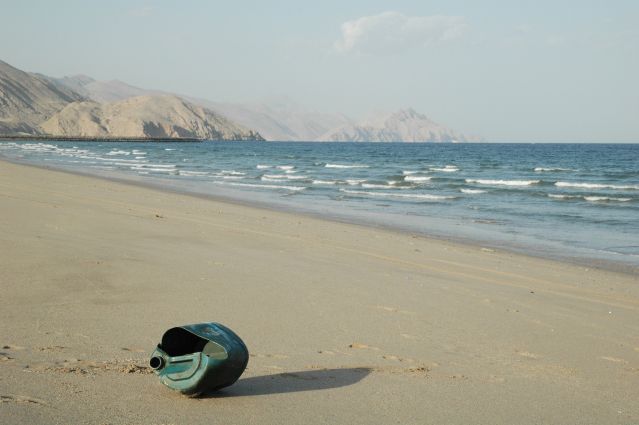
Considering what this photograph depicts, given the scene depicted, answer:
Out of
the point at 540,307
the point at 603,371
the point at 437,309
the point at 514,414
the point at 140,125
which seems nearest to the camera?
the point at 514,414

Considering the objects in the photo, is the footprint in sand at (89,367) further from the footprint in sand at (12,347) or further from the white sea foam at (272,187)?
the white sea foam at (272,187)

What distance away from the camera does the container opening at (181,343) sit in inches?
163

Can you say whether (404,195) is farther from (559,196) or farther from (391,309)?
(391,309)

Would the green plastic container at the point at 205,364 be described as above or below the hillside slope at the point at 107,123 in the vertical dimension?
below

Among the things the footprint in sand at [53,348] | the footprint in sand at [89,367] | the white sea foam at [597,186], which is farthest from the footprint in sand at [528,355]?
the white sea foam at [597,186]

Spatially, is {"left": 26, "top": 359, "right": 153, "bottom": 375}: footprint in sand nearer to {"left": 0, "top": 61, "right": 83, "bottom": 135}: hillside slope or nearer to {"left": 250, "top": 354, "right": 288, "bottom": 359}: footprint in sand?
{"left": 250, "top": 354, "right": 288, "bottom": 359}: footprint in sand

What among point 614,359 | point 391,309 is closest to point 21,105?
point 391,309

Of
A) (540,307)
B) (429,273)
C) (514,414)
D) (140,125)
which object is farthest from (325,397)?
(140,125)

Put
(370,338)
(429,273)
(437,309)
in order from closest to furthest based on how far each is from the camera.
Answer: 1. (370,338)
2. (437,309)
3. (429,273)

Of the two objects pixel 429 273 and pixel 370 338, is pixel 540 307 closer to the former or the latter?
pixel 429 273

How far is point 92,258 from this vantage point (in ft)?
25.3

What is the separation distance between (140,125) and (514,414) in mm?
178467

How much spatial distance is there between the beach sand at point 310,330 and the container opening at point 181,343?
0.22 meters

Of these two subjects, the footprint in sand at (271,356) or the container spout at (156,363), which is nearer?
the container spout at (156,363)
